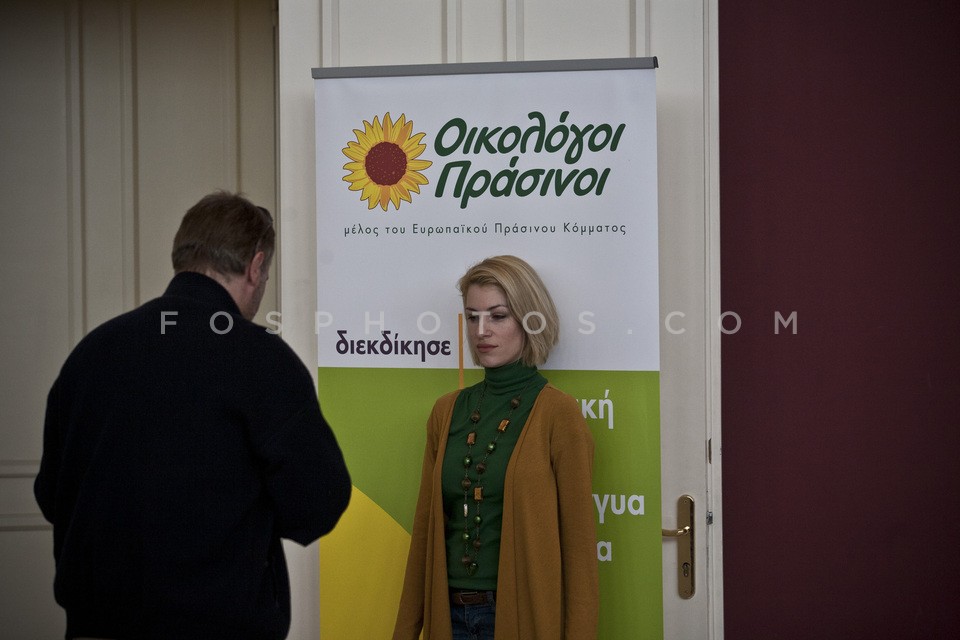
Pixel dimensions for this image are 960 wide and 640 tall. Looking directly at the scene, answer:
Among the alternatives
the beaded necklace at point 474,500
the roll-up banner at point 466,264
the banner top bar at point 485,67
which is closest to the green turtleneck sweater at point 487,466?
the beaded necklace at point 474,500

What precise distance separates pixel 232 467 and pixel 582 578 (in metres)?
0.85

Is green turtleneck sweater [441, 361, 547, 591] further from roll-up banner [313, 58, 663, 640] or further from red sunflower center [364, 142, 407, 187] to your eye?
red sunflower center [364, 142, 407, 187]

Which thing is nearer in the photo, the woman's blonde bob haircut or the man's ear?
the man's ear

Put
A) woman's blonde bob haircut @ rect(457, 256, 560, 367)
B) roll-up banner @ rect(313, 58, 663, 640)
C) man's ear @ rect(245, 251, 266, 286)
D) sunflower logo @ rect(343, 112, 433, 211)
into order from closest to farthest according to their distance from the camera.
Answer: man's ear @ rect(245, 251, 266, 286) → woman's blonde bob haircut @ rect(457, 256, 560, 367) → roll-up banner @ rect(313, 58, 663, 640) → sunflower logo @ rect(343, 112, 433, 211)

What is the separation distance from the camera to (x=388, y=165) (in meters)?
2.38

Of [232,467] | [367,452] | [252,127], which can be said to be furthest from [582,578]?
[252,127]

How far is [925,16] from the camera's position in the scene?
282 cm

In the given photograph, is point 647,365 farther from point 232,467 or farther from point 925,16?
point 925,16

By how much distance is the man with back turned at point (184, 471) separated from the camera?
1569mm

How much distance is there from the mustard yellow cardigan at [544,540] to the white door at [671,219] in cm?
45

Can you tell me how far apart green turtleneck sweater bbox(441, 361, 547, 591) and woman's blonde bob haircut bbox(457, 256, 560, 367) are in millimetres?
57

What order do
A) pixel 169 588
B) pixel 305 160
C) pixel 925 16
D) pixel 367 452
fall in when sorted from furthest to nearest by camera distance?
pixel 925 16 < pixel 305 160 < pixel 367 452 < pixel 169 588

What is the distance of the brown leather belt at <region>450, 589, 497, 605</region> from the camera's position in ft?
6.69

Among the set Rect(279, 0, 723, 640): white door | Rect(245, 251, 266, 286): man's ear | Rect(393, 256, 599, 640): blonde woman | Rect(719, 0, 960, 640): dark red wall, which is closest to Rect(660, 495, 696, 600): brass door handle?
Rect(279, 0, 723, 640): white door
